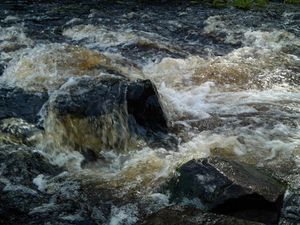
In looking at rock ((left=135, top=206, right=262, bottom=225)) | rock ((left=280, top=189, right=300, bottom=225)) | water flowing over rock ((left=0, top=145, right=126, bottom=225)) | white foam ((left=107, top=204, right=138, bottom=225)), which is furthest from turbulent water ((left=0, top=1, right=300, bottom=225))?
rock ((left=135, top=206, right=262, bottom=225))

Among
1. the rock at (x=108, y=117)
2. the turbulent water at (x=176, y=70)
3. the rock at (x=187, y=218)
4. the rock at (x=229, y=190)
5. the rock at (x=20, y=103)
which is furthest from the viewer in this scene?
the rock at (x=20, y=103)

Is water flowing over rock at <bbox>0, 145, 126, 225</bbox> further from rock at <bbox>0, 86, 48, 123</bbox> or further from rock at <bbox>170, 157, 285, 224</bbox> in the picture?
rock at <bbox>0, 86, 48, 123</bbox>

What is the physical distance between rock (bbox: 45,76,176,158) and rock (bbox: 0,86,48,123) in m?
0.73

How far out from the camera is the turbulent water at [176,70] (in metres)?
6.79

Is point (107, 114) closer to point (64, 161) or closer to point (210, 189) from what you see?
point (64, 161)

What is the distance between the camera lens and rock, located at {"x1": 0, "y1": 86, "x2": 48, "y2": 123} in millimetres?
8211

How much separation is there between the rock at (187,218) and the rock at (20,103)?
12.3ft

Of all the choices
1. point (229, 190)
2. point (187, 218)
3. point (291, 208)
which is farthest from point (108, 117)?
point (291, 208)

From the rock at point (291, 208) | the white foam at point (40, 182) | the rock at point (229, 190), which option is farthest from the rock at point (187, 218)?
the white foam at point (40, 182)

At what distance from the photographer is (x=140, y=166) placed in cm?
668

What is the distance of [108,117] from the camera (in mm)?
7297

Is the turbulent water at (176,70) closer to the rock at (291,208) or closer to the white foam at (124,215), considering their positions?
the white foam at (124,215)

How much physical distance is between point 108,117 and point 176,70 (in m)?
3.33

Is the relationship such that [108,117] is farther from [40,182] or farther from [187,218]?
[187,218]
